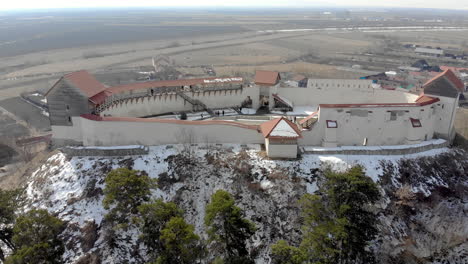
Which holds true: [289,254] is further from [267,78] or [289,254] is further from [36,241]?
[267,78]

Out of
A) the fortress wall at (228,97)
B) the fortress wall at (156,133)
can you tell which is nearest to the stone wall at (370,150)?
the fortress wall at (156,133)

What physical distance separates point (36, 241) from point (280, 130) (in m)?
20.4

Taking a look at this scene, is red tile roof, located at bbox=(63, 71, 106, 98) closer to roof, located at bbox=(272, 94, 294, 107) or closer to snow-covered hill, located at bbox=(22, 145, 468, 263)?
A: snow-covered hill, located at bbox=(22, 145, 468, 263)

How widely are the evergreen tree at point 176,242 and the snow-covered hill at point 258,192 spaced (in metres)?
5.50

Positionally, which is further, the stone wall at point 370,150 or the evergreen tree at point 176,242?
the stone wall at point 370,150

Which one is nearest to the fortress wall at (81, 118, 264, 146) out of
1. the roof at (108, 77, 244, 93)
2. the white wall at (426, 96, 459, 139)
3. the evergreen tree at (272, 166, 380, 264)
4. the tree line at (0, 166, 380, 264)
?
the roof at (108, 77, 244, 93)

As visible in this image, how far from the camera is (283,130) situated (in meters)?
31.0

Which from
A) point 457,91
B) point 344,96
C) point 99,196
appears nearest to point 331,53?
point 344,96

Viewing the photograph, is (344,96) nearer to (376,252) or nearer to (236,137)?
(236,137)

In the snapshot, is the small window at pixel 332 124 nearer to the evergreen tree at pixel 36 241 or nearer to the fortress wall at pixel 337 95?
the fortress wall at pixel 337 95

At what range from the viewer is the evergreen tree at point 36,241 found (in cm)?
1803

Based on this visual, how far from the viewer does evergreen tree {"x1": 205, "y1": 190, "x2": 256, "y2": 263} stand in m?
19.8

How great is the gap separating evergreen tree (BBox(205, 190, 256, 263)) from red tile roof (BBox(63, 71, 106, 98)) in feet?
62.7

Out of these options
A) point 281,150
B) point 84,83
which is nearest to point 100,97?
point 84,83
